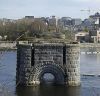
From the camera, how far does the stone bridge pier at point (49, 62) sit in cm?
3850

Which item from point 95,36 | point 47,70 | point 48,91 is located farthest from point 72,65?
point 95,36

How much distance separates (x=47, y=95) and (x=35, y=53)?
504 cm

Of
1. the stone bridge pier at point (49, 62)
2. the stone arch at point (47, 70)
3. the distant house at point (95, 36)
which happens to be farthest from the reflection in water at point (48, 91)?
the distant house at point (95, 36)

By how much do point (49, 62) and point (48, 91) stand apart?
314cm

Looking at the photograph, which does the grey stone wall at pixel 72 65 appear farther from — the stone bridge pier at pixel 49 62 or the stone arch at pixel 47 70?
the stone arch at pixel 47 70

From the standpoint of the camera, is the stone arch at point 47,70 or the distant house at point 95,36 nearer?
the stone arch at point 47,70

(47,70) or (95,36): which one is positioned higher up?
(95,36)

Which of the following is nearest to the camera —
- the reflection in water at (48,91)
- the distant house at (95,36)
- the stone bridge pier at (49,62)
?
the reflection in water at (48,91)

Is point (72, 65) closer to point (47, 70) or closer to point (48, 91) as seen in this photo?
point (47, 70)

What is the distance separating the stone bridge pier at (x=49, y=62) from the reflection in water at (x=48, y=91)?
1.05 metres

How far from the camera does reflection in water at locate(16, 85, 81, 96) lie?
35112mm

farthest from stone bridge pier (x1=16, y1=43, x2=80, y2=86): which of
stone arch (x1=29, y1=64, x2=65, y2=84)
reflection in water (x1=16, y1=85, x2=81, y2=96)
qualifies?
reflection in water (x1=16, y1=85, x2=81, y2=96)

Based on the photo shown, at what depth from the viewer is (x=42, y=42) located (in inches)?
1544

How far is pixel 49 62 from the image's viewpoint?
38438 mm
